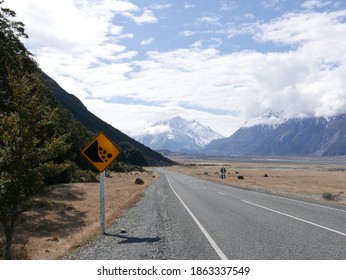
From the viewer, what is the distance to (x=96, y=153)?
450 inches

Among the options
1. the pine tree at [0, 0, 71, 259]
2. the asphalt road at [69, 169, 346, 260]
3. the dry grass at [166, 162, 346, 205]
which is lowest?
the dry grass at [166, 162, 346, 205]

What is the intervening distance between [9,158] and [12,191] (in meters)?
0.86

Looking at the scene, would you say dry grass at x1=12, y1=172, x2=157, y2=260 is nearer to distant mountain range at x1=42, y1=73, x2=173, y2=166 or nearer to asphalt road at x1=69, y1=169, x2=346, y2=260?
asphalt road at x1=69, y1=169, x2=346, y2=260

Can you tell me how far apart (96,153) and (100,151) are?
134 mm

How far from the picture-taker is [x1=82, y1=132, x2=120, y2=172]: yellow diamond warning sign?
11375mm

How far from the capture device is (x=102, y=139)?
37.5 feet

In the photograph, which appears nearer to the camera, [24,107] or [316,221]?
[24,107]

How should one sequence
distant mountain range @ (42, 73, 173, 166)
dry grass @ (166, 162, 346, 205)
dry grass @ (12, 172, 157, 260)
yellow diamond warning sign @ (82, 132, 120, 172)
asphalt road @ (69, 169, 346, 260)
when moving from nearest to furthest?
asphalt road @ (69, 169, 346, 260) < yellow diamond warning sign @ (82, 132, 120, 172) < dry grass @ (12, 172, 157, 260) < dry grass @ (166, 162, 346, 205) < distant mountain range @ (42, 73, 173, 166)

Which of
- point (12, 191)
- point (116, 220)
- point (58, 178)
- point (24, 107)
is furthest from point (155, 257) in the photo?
point (58, 178)

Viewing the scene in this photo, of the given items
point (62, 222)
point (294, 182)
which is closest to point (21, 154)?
point (62, 222)

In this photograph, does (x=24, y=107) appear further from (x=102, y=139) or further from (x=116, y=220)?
(x=116, y=220)

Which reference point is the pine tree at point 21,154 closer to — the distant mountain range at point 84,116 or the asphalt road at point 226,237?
the asphalt road at point 226,237

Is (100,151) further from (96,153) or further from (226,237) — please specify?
(226,237)

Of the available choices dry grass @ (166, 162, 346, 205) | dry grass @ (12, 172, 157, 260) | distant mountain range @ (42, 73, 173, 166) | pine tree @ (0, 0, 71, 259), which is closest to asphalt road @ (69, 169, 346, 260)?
dry grass @ (12, 172, 157, 260)
